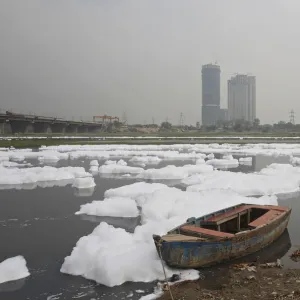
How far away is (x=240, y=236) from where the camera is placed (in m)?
9.50

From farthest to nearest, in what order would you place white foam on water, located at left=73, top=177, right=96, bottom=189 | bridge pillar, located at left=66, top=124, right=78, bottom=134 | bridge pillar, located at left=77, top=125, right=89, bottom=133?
bridge pillar, located at left=77, top=125, right=89, bottom=133
bridge pillar, located at left=66, top=124, right=78, bottom=134
white foam on water, located at left=73, top=177, right=96, bottom=189

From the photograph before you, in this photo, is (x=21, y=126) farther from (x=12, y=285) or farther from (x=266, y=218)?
(x=12, y=285)

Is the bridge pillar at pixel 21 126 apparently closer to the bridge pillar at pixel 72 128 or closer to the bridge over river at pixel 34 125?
the bridge over river at pixel 34 125

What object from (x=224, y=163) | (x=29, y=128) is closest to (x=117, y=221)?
(x=224, y=163)

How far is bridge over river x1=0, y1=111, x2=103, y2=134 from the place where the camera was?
81312 millimetres

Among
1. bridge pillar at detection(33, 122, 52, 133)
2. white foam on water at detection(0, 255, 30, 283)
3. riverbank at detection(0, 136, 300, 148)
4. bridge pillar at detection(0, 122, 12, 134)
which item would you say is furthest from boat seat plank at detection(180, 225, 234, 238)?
bridge pillar at detection(33, 122, 52, 133)

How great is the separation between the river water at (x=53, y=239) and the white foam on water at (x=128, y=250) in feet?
0.84

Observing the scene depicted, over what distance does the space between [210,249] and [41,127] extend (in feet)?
307

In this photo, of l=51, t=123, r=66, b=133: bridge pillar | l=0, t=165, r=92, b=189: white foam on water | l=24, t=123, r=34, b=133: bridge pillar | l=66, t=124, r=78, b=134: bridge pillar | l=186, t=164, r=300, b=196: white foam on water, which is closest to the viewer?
l=186, t=164, r=300, b=196: white foam on water

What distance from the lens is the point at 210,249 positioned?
8.96 metres

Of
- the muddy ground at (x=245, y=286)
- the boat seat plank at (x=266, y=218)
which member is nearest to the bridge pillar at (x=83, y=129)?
the boat seat plank at (x=266, y=218)

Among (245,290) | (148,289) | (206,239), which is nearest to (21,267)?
(148,289)

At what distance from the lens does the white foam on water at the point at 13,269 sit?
8695 millimetres

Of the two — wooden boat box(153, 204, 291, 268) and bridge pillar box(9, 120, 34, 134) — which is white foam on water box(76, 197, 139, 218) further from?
bridge pillar box(9, 120, 34, 134)
